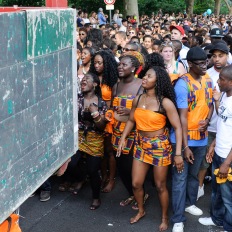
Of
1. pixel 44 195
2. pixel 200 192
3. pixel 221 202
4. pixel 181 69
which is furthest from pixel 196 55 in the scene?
pixel 44 195

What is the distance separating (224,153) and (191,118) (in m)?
0.50

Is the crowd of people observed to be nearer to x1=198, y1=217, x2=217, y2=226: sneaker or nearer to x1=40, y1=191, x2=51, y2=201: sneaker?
x1=198, y1=217, x2=217, y2=226: sneaker

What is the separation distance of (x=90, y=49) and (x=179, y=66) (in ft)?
4.30

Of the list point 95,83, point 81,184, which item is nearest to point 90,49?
point 95,83

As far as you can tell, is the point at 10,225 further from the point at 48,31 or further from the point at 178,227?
the point at 178,227

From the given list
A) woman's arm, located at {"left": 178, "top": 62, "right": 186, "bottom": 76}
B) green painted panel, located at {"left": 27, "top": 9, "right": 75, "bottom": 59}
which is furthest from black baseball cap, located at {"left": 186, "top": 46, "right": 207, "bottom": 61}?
green painted panel, located at {"left": 27, "top": 9, "right": 75, "bottom": 59}

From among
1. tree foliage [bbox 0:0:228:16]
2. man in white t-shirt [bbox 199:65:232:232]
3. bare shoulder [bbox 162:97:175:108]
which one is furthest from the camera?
tree foliage [bbox 0:0:228:16]

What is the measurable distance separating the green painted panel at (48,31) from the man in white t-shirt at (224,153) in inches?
69.2

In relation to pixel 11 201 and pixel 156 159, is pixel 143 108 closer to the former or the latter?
pixel 156 159

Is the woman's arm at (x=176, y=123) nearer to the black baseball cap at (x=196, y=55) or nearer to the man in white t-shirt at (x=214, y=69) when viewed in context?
the black baseball cap at (x=196, y=55)

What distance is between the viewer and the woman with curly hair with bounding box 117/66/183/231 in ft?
13.0

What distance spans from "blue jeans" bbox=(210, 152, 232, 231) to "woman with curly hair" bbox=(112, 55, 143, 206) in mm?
946

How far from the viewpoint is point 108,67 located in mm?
5191

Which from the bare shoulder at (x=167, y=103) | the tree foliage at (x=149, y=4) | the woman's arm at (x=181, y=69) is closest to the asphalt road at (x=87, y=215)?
the bare shoulder at (x=167, y=103)
